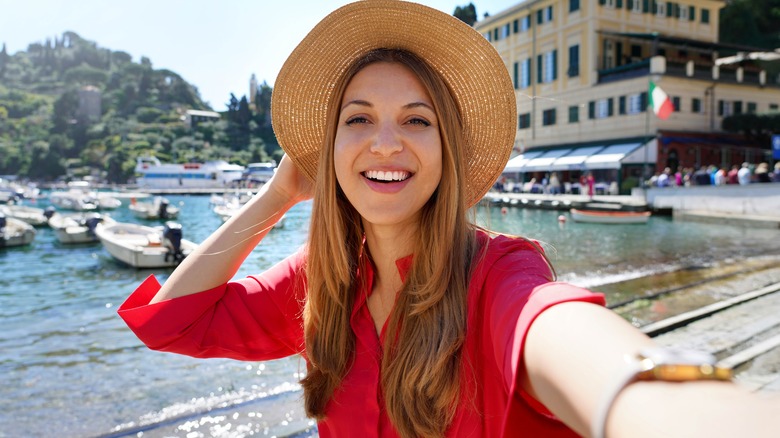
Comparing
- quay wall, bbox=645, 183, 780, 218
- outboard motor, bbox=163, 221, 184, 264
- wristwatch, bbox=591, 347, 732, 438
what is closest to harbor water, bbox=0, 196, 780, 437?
outboard motor, bbox=163, 221, 184, 264

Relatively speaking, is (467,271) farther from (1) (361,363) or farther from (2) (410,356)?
(1) (361,363)

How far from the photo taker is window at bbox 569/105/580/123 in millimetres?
34672

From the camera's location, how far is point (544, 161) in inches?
1379

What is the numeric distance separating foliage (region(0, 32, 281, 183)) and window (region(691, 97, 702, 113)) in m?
44.7

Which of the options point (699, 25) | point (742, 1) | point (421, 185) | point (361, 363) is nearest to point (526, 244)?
point (421, 185)

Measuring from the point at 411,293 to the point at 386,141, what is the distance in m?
0.41

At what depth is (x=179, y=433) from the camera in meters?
3.73

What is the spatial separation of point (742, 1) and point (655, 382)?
5408 cm

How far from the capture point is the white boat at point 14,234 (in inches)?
763

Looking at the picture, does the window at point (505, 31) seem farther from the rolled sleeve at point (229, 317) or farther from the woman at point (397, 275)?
the rolled sleeve at point (229, 317)

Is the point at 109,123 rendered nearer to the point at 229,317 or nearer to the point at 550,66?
Answer: the point at 550,66

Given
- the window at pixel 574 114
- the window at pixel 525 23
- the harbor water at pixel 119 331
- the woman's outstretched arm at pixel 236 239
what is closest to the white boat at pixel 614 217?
the harbor water at pixel 119 331

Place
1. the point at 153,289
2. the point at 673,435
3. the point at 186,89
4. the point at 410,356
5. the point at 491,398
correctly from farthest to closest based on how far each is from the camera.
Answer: the point at 186,89 → the point at 153,289 → the point at 410,356 → the point at 491,398 → the point at 673,435

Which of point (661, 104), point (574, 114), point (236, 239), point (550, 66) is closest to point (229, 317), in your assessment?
point (236, 239)
